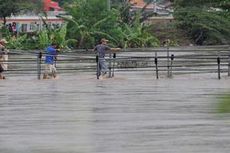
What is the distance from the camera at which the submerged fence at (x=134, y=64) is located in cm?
2681

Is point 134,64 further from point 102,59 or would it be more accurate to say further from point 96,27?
point 96,27

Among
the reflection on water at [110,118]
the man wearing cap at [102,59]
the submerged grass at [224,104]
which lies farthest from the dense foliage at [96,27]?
the submerged grass at [224,104]

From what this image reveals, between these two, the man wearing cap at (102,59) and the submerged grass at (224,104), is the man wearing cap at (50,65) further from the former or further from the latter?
the submerged grass at (224,104)

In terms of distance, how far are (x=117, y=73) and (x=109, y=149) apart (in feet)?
60.5

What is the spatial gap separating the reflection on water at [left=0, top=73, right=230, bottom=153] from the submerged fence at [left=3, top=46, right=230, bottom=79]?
335 centimetres

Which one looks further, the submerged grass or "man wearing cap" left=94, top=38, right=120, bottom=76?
"man wearing cap" left=94, top=38, right=120, bottom=76

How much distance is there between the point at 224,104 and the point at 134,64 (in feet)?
87.6

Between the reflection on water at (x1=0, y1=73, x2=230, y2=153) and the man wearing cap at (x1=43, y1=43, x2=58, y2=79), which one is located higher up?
the man wearing cap at (x1=43, y1=43, x2=58, y2=79)

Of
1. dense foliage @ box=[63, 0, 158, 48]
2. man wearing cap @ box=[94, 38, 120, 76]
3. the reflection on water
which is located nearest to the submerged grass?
the reflection on water

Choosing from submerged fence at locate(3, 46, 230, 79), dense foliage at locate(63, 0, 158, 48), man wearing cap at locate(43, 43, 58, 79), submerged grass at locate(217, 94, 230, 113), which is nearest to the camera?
submerged grass at locate(217, 94, 230, 113)

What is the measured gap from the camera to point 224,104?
2.69m

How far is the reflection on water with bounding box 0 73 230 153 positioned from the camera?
9.83m

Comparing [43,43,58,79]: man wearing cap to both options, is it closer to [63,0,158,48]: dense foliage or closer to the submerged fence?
the submerged fence

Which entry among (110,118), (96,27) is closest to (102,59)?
(110,118)
